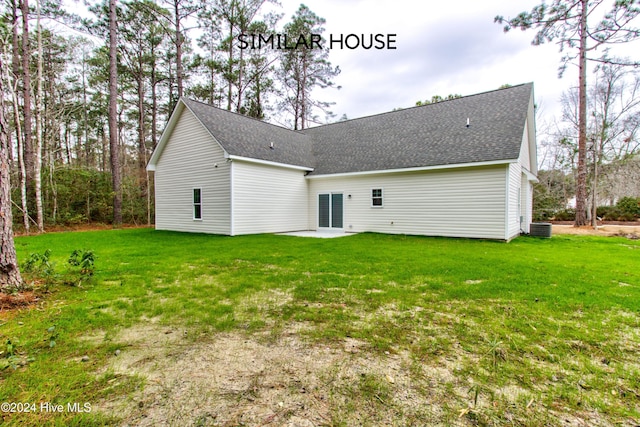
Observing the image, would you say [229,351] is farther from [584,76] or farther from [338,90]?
[338,90]

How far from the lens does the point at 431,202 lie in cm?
1027

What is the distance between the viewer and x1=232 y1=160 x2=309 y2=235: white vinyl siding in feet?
34.6

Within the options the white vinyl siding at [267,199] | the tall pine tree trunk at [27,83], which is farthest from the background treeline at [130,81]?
the white vinyl siding at [267,199]

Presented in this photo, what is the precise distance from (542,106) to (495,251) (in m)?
23.3

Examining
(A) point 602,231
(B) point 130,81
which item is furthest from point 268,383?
(B) point 130,81

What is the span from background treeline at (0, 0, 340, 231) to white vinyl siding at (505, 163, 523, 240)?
615 inches

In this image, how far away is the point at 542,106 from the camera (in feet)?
76.1

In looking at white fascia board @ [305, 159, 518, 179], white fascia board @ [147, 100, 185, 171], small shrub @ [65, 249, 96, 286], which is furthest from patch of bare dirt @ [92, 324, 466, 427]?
white fascia board @ [147, 100, 185, 171]

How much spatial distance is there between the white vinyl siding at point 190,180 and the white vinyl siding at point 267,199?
0.43 metres

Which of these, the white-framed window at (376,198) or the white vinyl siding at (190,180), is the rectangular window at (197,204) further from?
the white-framed window at (376,198)

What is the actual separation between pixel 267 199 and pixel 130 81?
50.1ft

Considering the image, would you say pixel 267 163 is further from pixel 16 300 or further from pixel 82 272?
pixel 16 300

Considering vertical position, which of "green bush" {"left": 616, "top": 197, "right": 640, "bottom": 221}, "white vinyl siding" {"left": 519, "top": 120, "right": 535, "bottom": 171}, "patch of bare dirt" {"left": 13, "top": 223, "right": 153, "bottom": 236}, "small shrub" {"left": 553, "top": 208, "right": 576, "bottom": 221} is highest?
"white vinyl siding" {"left": 519, "top": 120, "right": 535, "bottom": 171}

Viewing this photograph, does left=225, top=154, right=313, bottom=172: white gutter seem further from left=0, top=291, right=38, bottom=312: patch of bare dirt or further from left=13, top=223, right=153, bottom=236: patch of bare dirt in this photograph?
left=13, top=223, right=153, bottom=236: patch of bare dirt
